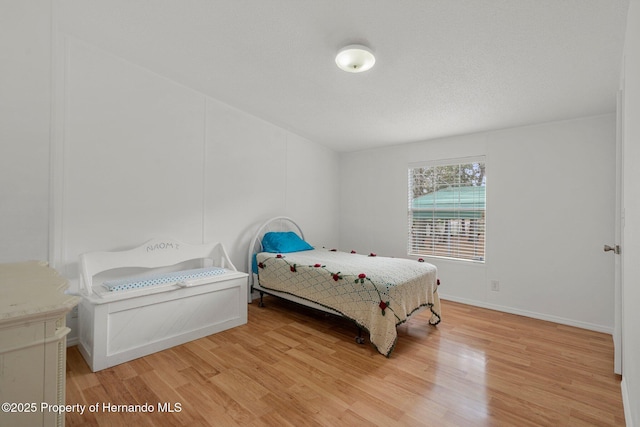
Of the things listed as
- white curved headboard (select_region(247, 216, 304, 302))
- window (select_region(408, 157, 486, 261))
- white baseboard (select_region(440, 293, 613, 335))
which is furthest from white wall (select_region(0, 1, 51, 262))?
white baseboard (select_region(440, 293, 613, 335))

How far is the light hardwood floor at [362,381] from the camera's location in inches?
68.3

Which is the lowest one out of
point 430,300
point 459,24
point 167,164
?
point 430,300

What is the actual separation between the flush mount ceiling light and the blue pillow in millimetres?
2234

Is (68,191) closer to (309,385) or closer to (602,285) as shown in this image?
(309,385)

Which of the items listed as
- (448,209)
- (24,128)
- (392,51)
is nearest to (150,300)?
(24,128)

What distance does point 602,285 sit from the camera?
2975 mm

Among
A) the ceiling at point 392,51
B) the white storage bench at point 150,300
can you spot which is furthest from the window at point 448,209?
the white storage bench at point 150,300

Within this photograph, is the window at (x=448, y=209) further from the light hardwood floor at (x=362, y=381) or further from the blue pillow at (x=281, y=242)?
the blue pillow at (x=281, y=242)

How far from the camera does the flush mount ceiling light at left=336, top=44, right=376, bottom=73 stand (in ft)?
7.60

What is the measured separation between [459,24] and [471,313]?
2.99 m

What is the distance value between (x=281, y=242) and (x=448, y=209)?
7.54 feet

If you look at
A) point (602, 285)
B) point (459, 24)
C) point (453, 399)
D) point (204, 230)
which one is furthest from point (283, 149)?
point (602, 285)

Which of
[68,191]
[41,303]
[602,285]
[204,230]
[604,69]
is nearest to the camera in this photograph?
[41,303]

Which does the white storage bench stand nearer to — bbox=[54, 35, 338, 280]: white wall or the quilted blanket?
bbox=[54, 35, 338, 280]: white wall
